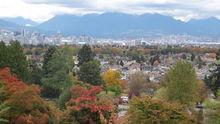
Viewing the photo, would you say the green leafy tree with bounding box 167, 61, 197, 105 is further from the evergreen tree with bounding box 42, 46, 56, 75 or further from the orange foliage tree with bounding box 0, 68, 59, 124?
the evergreen tree with bounding box 42, 46, 56, 75

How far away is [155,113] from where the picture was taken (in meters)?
24.2

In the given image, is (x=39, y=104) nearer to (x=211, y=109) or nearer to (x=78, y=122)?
(x=78, y=122)

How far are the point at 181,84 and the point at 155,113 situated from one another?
1374 cm

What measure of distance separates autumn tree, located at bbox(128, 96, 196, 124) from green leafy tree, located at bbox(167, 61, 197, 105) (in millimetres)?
12827

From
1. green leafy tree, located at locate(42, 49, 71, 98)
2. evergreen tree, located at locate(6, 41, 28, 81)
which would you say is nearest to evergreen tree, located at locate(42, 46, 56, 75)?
green leafy tree, located at locate(42, 49, 71, 98)

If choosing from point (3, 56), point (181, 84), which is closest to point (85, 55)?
point (3, 56)

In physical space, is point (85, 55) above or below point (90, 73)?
above

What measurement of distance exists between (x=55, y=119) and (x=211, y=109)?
841 cm

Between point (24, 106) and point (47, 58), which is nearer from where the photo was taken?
point (24, 106)

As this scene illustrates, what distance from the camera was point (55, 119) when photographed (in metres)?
27.0

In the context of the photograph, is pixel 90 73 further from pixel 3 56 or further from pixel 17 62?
pixel 3 56

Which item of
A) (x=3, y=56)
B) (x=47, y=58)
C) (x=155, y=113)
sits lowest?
(x=155, y=113)

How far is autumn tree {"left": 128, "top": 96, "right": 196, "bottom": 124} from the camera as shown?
2409 centimetres

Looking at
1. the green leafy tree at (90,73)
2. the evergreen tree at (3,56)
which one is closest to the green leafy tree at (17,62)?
the evergreen tree at (3,56)
